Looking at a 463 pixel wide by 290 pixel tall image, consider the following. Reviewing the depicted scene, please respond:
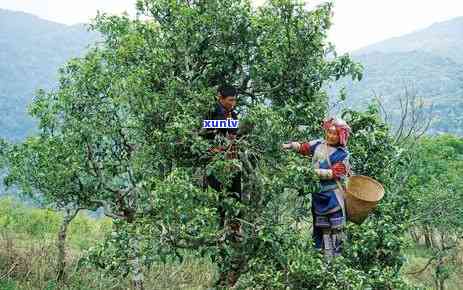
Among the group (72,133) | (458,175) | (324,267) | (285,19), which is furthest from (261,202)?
(458,175)

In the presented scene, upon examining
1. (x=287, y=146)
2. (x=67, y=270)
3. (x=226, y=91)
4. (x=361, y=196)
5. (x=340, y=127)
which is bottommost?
(x=67, y=270)

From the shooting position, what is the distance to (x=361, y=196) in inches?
234

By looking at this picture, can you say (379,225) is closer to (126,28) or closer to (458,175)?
(126,28)

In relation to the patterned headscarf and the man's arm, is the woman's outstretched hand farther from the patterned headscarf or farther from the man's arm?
the patterned headscarf

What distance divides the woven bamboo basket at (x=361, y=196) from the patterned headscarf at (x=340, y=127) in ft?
1.39

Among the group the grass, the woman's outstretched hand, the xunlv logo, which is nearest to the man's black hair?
the xunlv logo

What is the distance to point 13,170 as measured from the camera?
740cm

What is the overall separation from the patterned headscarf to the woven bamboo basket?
42cm

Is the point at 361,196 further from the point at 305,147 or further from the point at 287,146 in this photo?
the point at 287,146

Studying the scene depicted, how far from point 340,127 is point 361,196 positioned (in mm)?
723

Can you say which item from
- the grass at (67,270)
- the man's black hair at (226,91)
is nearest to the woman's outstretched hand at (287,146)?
the man's black hair at (226,91)

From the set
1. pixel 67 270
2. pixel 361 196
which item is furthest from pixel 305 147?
pixel 67 270

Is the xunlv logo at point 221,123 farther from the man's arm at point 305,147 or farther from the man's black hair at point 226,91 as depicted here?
the man's arm at point 305,147

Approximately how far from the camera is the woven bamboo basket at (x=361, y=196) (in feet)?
19.3
